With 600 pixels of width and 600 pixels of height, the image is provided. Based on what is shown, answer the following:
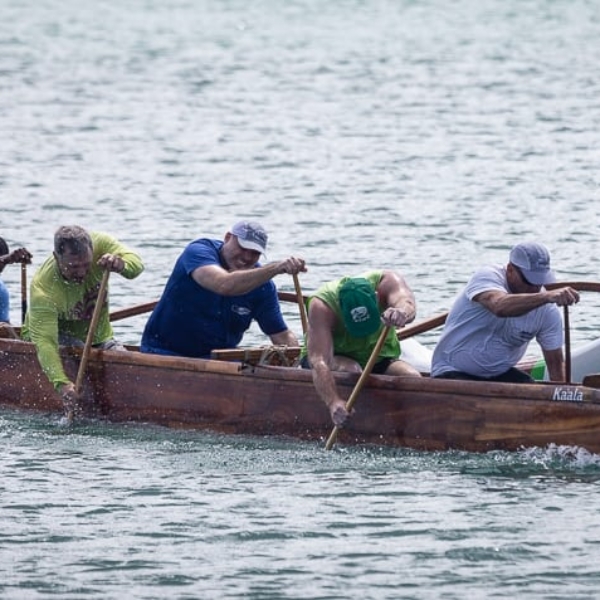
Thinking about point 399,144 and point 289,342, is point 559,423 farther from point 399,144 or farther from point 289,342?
point 399,144

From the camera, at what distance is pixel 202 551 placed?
13281 millimetres

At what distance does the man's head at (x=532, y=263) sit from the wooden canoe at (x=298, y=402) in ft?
2.36

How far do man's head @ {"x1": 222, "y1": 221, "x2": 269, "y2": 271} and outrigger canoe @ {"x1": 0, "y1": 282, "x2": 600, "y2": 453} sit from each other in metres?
0.71

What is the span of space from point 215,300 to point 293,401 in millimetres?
1109

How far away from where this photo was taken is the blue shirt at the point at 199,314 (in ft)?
52.7

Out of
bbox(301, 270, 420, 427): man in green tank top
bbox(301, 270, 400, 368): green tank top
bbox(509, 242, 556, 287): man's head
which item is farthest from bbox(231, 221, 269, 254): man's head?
bbox(509, 242, 556, 287): man's head

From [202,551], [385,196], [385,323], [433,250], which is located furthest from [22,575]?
[385,196]

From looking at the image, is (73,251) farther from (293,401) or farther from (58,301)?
(293,401)

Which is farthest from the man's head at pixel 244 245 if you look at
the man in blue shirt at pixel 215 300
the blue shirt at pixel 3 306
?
the blue shirt at pixel 3 306

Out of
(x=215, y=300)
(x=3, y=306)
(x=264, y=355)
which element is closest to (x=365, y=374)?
(x=264, y=355)

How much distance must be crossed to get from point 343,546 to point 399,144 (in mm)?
23808

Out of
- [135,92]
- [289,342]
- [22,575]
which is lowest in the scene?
[22,575]

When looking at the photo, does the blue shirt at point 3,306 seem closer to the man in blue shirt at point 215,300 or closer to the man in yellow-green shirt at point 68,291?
the man in yellow-green shirt at point 68,291

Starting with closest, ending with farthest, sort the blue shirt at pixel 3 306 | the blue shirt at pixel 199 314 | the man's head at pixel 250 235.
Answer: the man's head at pixel 250 235 < the blue shirt at pixel 199 314 < the blue shirt at pixel 3 306
